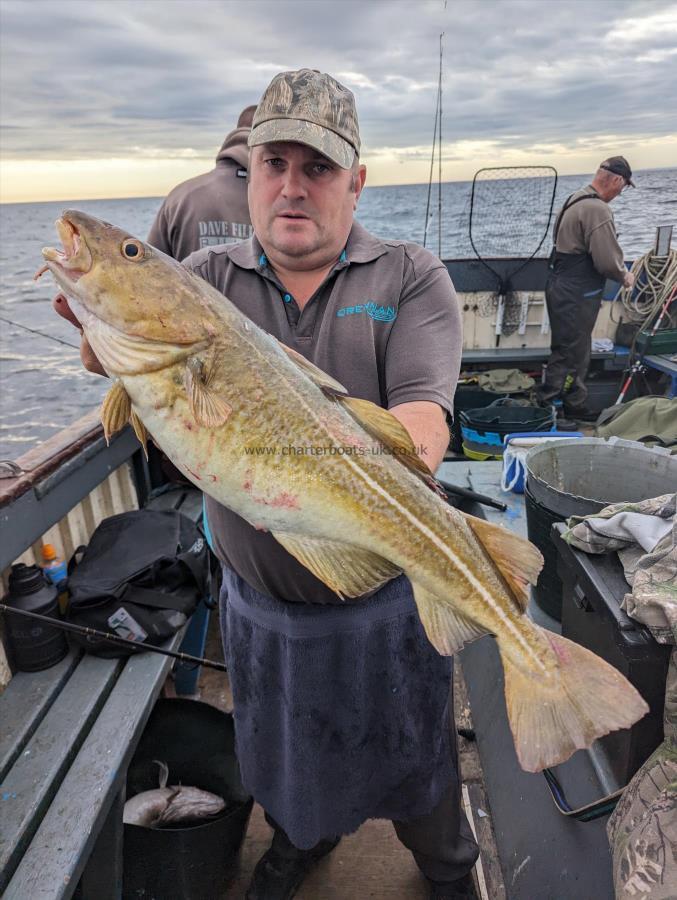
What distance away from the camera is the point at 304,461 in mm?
1731

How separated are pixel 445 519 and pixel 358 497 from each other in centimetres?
29

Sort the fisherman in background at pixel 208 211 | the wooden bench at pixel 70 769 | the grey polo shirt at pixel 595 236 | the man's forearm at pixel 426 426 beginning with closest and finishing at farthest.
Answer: the man's forearm at pixel 426 426
the wooden bench at pixel 70 769
the fisherman in background at pixel 208 211
the grey polo shirt at pixel 595 236

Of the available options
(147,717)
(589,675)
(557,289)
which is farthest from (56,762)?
(557,289)

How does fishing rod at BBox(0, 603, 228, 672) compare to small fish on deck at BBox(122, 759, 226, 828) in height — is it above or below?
above

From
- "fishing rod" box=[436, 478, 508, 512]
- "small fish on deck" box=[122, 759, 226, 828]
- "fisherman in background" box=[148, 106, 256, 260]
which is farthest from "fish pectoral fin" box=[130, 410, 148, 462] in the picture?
"fisherman in background" box=[148, 106, 256, 260]

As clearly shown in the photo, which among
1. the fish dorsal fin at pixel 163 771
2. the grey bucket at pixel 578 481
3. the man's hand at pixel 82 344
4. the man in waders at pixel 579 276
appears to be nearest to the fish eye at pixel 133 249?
the man's hand at pixel 82 344

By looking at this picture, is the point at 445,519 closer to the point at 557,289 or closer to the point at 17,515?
the point at 17,515

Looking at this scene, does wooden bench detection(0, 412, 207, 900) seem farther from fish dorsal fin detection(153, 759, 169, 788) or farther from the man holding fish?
the man holding fish

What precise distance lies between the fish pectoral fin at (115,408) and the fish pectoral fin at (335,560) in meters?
0.60

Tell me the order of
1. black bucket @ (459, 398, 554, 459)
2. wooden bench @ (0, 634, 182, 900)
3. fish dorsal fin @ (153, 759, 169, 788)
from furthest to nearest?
black bucket @ (459, 398, 554, 459) < fish dorsal fin @ (153, 759, 169, 788) < wooden bench @ (0, 634, 182, 900)

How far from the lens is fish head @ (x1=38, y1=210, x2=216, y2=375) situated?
174cm

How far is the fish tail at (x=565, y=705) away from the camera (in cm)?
171

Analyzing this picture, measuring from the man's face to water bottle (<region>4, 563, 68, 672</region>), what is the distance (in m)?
2.38

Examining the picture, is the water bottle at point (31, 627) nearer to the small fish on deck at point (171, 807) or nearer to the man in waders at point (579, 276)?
the small fish on deck at point (171, 807)
